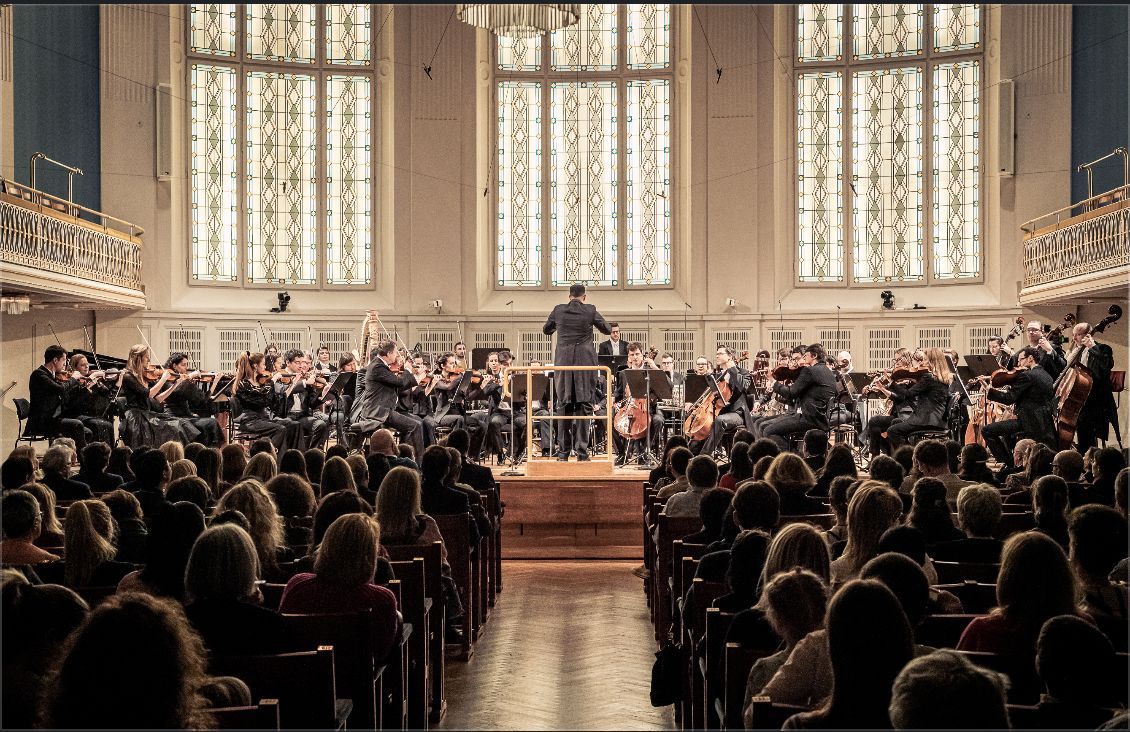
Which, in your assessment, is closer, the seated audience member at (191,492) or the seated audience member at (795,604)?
the seated audience member at (795,604)

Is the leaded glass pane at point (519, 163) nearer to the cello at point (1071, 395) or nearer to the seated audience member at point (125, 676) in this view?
the cello at point (1071, 395)

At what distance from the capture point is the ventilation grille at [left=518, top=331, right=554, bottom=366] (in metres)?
17.9

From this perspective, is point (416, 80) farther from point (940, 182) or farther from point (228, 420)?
point (940, 182)

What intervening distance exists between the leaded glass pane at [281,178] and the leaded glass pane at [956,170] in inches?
369

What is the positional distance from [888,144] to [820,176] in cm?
109

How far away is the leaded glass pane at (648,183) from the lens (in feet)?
59.6

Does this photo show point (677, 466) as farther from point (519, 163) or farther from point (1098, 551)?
point (519, 163)

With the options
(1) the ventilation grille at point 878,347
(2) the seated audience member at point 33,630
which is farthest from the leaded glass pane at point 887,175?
(2) the seated audience member at point 33,630

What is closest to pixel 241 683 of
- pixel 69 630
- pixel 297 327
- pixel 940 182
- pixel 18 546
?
pixel 69 630

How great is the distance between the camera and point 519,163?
60.0 ft

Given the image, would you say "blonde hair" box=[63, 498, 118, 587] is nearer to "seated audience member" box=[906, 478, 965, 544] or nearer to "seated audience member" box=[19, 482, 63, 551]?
"seated audience member" box=[19, 482, 63, 551]

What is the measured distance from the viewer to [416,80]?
17688 mm

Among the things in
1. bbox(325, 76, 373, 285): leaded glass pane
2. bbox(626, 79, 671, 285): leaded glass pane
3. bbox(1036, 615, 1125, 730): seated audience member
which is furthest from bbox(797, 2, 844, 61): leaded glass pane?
bbox(1036, 615, 1125, 730): seated audience member

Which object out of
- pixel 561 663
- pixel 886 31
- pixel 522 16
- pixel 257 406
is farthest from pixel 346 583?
pixel 886 31
